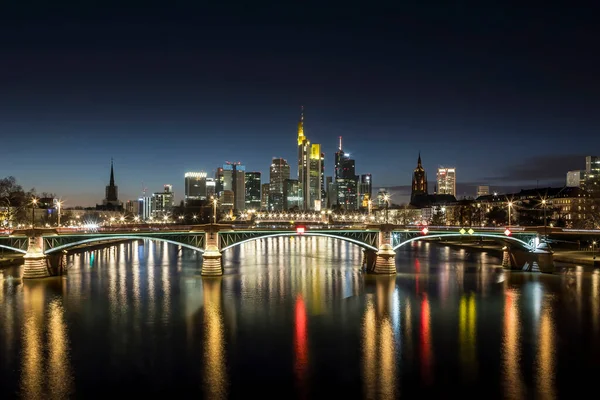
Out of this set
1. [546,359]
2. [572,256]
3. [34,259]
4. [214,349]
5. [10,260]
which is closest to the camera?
[546,359]

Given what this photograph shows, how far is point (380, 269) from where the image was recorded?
7044 cm

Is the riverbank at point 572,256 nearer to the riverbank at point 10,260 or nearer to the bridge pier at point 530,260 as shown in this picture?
the bridge pier at point 530,260

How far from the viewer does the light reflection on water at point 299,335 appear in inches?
1139

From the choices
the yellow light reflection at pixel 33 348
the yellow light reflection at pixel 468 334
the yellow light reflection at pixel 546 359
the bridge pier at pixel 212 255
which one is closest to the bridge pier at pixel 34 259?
the yellow light reflection at pixel 33 348

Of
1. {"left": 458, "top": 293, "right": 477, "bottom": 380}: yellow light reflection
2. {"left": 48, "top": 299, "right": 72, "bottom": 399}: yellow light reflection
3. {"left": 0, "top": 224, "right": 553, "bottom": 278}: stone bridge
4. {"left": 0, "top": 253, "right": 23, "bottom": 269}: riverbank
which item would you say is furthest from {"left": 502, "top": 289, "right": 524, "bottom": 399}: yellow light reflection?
{"left": 0, "top": 253, "right": 23, "bottom": 269}: riverbank

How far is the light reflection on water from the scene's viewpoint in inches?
1139

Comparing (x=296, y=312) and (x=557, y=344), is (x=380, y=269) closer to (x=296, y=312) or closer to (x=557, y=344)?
(x=296, y=312)

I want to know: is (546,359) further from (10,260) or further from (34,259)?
(10,260)

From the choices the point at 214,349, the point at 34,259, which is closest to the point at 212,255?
the point at 34,259

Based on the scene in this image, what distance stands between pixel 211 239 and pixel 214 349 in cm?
3283

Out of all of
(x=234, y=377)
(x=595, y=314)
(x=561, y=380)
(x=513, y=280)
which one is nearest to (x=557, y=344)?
(x=561, y=380)

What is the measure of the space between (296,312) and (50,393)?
23.2 m

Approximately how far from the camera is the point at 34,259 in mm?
63844

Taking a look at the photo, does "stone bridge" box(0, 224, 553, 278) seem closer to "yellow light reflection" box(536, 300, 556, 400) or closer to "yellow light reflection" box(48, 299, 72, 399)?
"yellow light reflection" box(48, 299, 72, 399)
